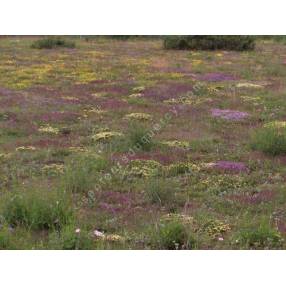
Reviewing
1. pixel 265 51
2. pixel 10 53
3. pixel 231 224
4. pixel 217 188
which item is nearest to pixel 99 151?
pixel 217 188

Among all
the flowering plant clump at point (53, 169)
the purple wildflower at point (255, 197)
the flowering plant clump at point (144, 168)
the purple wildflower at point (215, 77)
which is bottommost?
the purple wildflower at point (255, 197)

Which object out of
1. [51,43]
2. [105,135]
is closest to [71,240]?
[105,135]

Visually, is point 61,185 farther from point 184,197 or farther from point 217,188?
point 217,188

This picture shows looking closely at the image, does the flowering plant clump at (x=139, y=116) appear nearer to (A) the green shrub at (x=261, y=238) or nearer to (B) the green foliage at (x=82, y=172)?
(B) the green foliage at (x=82, y=172)

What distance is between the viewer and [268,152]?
14609 millimetres

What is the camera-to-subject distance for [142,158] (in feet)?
46.4

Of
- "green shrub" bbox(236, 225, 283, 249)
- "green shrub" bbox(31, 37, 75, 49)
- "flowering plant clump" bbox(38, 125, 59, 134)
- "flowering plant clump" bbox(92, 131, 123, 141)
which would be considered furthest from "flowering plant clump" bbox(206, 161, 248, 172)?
"green shrub" bbox(31, 37, 75, 49)

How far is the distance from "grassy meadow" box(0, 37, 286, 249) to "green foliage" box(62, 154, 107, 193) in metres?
0.03

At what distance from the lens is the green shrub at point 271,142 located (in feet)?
47.5

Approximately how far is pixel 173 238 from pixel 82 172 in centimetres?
390

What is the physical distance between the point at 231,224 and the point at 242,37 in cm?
3626

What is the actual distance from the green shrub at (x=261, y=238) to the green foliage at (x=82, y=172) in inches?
156

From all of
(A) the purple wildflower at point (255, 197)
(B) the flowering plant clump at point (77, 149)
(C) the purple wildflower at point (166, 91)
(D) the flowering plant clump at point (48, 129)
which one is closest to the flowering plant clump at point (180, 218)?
(A) the purple wildflower at point (255, 197)

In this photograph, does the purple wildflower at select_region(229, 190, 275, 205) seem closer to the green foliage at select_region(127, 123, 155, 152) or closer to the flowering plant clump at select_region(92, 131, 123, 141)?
the green foliage at select_region(127, 123, 155, 152)
